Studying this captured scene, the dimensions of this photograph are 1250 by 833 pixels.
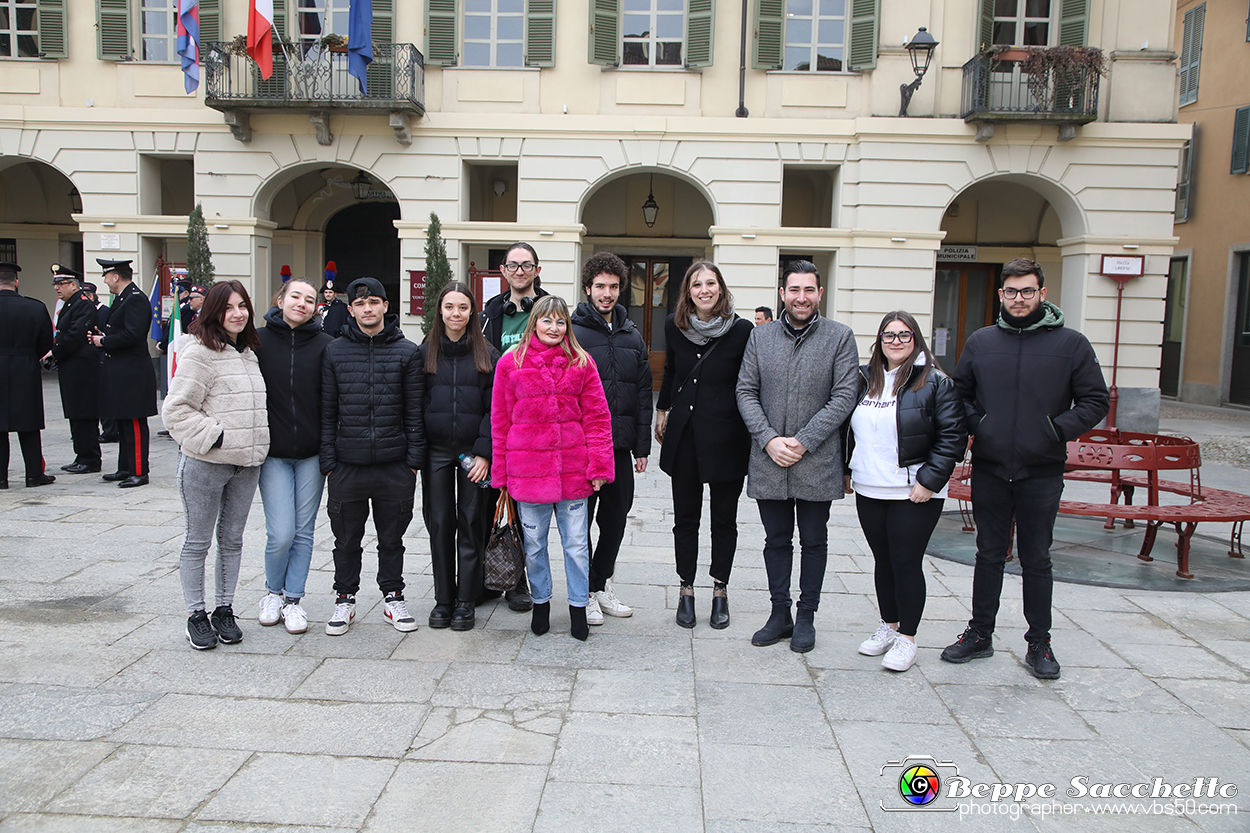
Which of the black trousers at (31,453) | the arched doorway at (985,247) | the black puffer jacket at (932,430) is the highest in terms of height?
the arched doorway at (985,247)

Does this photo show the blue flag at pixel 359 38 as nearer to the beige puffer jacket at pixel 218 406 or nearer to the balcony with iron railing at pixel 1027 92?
the balcony with iron railing at pixel 1027 92

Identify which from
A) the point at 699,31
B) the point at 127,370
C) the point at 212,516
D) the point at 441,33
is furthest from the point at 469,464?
the point at 441,33

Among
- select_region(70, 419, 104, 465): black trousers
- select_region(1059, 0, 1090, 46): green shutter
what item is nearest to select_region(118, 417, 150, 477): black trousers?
select_region(70, 419, 104, 465): black trousers

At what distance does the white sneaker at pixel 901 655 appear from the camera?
13.9 ft

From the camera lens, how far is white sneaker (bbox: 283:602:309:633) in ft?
15.1

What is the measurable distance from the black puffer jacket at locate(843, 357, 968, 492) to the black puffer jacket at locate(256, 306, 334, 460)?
2.89m

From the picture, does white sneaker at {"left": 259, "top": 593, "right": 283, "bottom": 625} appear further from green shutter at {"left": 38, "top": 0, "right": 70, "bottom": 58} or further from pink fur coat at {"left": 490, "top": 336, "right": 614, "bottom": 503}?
green shutter at {"left": 38, "top": 0, "right": 70, "bottom": 58}

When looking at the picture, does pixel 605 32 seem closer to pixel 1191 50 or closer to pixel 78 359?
pixel 78 359

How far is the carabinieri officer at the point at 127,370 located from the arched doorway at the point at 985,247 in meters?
14.3

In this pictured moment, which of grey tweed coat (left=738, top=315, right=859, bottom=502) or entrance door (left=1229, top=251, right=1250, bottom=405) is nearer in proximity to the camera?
grey tweed coat (left=738, top=315, right=859, bottom=502)

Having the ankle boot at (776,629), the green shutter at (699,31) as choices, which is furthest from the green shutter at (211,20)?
the ankle boot at (776,629)

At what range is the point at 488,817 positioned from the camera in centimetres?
293

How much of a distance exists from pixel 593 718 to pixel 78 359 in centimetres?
734

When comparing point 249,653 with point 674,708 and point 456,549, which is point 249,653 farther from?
point 674,708
